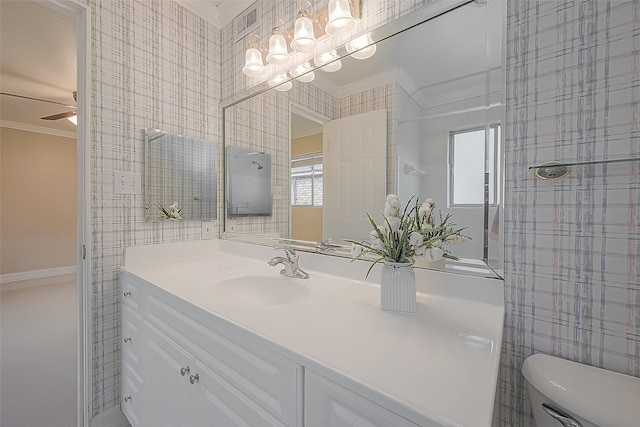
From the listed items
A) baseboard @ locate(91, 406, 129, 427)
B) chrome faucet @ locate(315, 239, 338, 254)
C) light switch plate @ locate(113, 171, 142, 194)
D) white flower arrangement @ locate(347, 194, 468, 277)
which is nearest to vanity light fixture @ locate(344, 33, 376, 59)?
white flower arrangement @ locate(347, 194, 468, 277)

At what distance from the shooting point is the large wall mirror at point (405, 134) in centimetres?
85

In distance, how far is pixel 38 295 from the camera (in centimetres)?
338

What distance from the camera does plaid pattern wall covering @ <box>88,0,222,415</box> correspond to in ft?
4.32

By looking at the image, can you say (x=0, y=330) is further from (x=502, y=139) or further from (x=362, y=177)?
(x=502, y=139)

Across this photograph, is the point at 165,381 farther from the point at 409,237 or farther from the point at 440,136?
the point at 440,136

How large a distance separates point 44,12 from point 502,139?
2717 millimetres

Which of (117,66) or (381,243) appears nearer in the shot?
(381,243)

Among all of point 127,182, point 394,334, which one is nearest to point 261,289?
point 394,334

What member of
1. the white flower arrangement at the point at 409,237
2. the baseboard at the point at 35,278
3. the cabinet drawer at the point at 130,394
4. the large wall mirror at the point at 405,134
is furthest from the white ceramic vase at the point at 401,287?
the baseboard at the point at 35,278

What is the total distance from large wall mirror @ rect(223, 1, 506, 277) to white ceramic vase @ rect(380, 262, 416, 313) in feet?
0.66

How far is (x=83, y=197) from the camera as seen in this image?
1.28 m

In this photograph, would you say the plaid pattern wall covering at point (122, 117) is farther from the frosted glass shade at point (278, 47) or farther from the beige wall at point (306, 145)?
the beige wall at point (306, 145)

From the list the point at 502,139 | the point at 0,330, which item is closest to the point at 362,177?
the point at 502,139

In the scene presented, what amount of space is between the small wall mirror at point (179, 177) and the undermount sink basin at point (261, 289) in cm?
65
